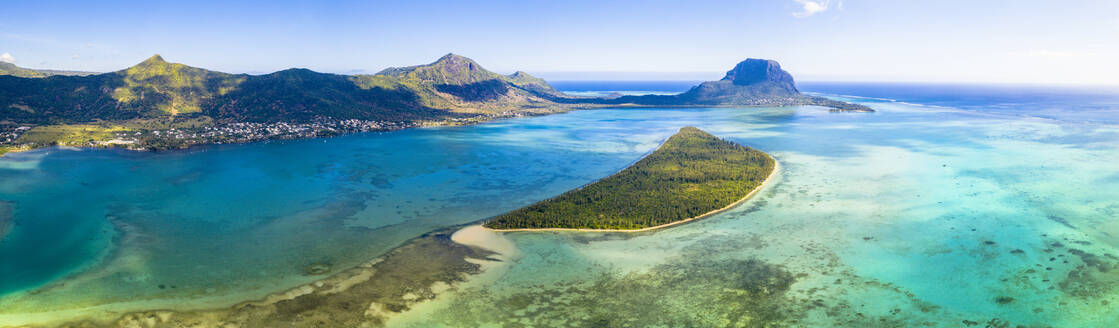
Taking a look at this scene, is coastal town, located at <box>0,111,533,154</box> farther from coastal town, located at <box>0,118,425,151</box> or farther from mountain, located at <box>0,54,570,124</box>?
mountain, located at <box>0,54,570,124</box>

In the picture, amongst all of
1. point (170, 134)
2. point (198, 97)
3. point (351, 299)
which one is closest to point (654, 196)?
point (351, 299)

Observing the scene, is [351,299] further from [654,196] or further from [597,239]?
[654,196]

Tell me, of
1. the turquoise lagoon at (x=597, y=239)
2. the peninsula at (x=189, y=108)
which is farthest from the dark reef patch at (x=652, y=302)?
the peninsula at (x=189, y=108)

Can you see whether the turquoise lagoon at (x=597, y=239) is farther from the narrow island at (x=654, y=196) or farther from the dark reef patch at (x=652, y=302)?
the narrow island at (x=654, y=196)

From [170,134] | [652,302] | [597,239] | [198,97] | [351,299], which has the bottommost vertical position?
[652,302]

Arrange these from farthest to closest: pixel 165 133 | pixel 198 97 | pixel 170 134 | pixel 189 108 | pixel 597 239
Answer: pixel 198 97
pixel 189 108
pixel 165 133
pixel 170 134
pixel 597 239

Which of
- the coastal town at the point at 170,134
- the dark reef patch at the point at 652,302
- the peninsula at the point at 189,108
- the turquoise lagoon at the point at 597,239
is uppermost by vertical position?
the peninsula at the point at 189,108
